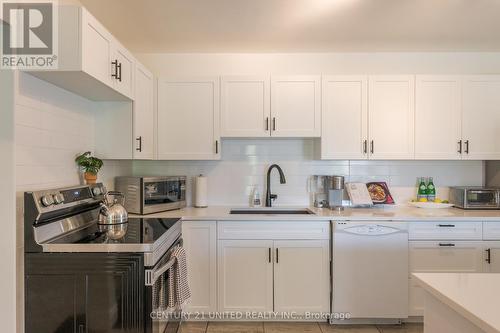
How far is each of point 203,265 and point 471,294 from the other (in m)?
1.87

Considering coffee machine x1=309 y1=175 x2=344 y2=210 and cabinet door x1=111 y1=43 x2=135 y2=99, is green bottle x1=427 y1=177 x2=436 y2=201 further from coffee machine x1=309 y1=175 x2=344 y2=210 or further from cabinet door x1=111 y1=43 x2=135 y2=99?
cabinet door x1=111 y1=43 x2=135 y2=99

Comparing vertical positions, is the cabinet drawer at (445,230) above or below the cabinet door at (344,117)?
below

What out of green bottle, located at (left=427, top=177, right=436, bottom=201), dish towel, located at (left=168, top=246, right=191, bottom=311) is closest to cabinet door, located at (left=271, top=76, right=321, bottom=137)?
green bottle, located at (left=427, top=177, right=436, bottom=201)

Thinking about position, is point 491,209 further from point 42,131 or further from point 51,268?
point 42,131

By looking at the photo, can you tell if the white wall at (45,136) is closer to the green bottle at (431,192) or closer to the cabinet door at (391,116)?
the cabinet door at (391,116)

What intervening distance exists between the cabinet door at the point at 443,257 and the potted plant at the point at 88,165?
2512 mm

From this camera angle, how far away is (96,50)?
1748 millimetres

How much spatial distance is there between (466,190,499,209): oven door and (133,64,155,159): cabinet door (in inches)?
115

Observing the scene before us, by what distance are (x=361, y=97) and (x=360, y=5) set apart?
33.4 inches

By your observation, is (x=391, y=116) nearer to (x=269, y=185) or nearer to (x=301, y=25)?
(x=301, y=25)

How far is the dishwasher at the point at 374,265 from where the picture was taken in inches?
96.1

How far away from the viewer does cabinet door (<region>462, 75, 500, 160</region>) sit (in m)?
2.74

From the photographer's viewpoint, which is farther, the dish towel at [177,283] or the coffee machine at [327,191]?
the coffee machine at [327,191]

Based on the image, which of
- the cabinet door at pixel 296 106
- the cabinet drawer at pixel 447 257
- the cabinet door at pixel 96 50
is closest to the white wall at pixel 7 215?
the cabinet door at pixel 96 50
